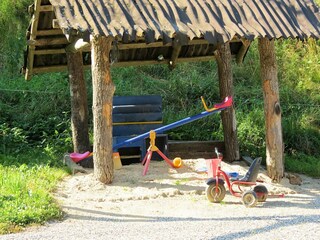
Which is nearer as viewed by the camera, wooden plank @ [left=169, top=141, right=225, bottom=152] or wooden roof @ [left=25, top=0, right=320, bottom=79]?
wooden roof @ [left=25, top=0, right=320, bottom=79]

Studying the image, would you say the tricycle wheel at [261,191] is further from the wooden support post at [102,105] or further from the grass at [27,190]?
the grass at [27,190]

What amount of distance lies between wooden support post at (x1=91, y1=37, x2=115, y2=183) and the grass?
746 millimetres

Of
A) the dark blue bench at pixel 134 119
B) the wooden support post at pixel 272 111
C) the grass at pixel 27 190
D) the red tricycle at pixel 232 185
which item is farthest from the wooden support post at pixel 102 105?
the wooden support post at pixel 272 111

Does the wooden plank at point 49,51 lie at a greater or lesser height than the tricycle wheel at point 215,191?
greater

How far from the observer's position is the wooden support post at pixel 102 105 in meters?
9.09

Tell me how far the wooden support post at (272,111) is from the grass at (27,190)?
3.15m

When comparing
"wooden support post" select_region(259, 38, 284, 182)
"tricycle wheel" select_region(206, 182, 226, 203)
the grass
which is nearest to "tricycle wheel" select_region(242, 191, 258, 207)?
"tricycle wheel" select_region(206, 182, 226, 203)

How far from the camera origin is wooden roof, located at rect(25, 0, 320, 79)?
337 inches

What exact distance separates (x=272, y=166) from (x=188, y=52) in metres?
3.52

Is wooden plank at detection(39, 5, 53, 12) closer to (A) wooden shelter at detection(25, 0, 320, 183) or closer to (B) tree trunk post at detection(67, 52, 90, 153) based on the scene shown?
(A) wooden shelter at detection(25, 0, 320, 183)

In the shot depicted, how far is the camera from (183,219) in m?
7.56

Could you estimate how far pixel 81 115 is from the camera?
1105 cm

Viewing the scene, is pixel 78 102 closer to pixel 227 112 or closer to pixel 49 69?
pixel 49 69

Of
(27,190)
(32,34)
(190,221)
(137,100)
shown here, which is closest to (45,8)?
(32,34)
